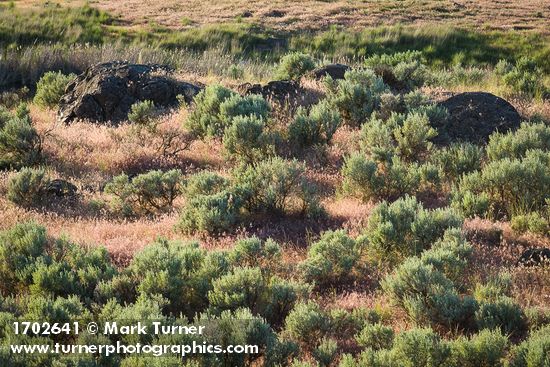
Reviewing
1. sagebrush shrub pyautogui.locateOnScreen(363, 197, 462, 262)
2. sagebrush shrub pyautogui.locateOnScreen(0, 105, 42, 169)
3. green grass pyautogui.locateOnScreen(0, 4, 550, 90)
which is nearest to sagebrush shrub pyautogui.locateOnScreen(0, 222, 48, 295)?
sagebrush shrub pyautogui.locateOnScreen(363, 197, 462, 262)

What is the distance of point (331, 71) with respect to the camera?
15.3 metres

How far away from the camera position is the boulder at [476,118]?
1171 cm

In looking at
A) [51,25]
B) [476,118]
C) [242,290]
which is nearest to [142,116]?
[476,118]

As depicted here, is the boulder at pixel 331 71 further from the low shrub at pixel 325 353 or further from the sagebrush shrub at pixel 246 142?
the low shrub at pixel 325 353

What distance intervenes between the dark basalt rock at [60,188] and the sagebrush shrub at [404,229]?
14.2 feet

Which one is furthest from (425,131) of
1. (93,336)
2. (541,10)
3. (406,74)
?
(541,10)

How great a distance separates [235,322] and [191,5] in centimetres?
3334

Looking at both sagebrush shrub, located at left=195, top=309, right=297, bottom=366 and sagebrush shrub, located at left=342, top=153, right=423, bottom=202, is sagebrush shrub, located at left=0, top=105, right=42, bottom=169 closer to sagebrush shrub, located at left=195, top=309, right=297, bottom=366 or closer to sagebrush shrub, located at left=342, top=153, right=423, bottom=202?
sagebrush shrub, located at left=342, top=153, right=423, bottom=202

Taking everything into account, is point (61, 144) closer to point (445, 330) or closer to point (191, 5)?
point (445, 330)

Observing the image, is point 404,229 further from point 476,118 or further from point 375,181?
point 476,118

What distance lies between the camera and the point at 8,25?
2767 cm

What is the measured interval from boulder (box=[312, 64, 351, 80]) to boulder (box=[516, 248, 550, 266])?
876 centimetres

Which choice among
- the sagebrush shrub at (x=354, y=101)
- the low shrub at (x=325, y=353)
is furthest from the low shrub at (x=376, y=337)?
the sagebrush shrub at (x=354, y=101)

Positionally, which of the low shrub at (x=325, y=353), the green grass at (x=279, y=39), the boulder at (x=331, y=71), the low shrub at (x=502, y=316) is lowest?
the green grass at (x=279, y=39)
